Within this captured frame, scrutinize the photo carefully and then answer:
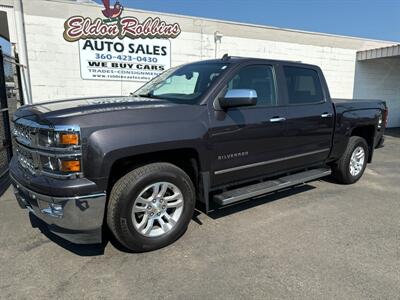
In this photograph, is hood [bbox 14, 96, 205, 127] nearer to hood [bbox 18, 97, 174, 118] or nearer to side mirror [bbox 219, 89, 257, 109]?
hood [bbox 18, 97, 174, 118]

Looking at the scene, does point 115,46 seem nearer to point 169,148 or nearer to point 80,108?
point 80,108

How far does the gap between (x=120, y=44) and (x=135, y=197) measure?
7915mm

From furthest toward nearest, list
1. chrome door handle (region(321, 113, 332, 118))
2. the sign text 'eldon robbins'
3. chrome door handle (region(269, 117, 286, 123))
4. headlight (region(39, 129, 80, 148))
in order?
the sign text 'eldon robbins', chrome door handle (region(321, 113, 332, 118)), chrome door handle (region(269, 117, 286, 123)), headlight (region(39, 129, 80, 148))

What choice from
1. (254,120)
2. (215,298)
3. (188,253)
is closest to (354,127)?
(254,120)

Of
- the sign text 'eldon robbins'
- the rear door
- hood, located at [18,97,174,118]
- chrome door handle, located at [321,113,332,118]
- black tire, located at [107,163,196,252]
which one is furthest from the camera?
the sign text 'eldon robbins'

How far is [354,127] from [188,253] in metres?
3.77

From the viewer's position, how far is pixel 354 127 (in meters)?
5.36

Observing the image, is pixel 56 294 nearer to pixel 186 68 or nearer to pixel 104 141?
pixel 104 141

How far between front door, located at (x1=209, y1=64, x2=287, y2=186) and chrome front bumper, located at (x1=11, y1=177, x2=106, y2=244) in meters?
1.34

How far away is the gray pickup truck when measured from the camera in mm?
2719

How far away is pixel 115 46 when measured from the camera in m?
9.69

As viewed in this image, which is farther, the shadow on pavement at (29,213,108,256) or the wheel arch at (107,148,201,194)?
the shadow on pavement at (29,213,108,256)

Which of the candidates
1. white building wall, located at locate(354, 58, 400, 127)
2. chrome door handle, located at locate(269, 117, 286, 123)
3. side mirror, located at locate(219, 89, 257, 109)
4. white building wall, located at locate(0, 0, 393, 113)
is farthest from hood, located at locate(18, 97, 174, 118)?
white building wall, located at locate(354, 58, 400, 127)

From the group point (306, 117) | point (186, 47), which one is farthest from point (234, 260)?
point (186, 47)
